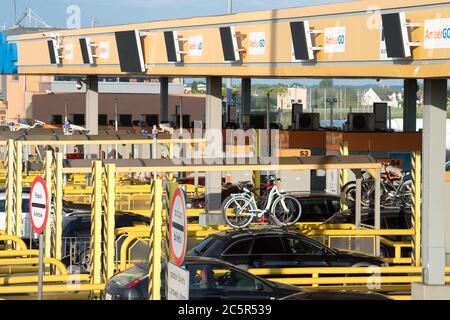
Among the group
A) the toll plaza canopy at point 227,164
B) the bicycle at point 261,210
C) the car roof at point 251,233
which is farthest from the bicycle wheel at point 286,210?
the car roof at point 251,233

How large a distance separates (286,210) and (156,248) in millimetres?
14716

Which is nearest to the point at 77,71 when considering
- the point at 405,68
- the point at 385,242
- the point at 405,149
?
the point at 405,149

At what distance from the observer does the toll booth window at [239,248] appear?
19.5 metres

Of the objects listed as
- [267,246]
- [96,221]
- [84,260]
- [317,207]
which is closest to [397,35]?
[267,246]

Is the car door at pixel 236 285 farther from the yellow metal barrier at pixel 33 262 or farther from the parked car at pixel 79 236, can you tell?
the parked car at pixel 79 236

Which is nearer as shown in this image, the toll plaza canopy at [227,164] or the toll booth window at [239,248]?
the toll booth window at [239,248]

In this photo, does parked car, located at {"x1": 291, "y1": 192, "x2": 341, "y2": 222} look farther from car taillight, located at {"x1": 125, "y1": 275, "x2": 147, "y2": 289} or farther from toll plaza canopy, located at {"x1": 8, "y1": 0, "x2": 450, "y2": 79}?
car taillight, located at {"x1": 125, "y1": 275, "x2": 147, "y2": 289}

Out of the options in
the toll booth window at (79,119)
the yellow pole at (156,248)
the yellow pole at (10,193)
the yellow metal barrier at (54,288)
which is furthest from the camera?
the toll booth window at (79,119)

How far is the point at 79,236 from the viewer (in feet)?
77.6

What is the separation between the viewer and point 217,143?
31.2 m

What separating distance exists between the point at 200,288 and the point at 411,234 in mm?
8402

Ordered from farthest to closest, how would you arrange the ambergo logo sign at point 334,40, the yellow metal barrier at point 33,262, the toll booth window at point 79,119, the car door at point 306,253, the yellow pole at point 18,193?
the toll booth window at point 79,119
the yellow pole at point 18,193
the ambergo logo sign at point 334,40
the car door at point 306,253
the yellow metal barrier at point 33,262

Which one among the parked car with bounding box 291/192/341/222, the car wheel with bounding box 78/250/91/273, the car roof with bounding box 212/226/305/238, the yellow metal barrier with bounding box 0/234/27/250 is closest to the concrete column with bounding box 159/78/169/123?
the parked car with bounding box 291/192/341/222

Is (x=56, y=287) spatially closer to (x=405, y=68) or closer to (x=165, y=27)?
(x=405, y=68)
